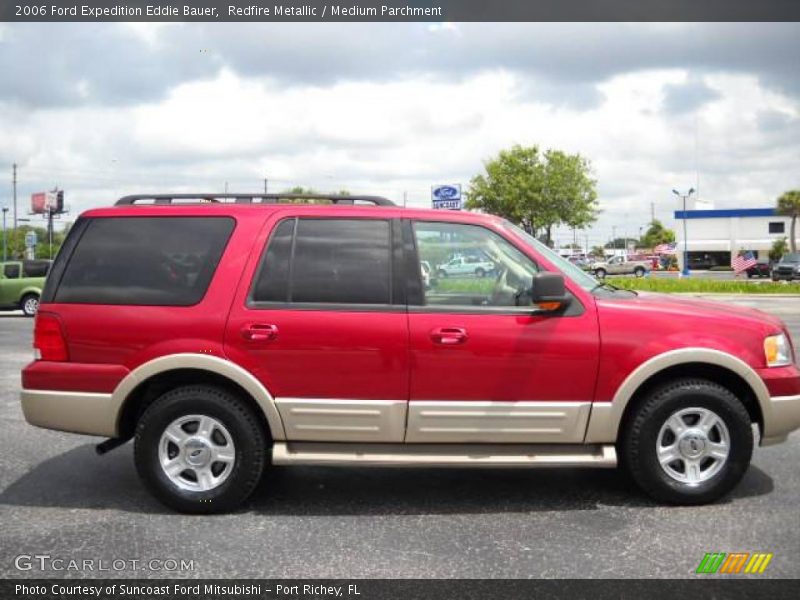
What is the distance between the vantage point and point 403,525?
445cm

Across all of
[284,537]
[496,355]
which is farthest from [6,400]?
[496,355]

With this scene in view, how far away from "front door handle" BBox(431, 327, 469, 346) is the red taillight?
2.26 metres

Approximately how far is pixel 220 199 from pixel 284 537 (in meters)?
2.27

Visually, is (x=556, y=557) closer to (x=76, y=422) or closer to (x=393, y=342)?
(x=393, y=342)

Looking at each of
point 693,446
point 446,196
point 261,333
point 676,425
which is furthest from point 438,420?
point 446,196

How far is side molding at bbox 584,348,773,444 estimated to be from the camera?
4570 mm

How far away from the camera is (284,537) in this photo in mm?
4254

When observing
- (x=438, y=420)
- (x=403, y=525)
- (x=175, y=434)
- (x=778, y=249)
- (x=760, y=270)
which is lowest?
Answer: (x=403, y=525)

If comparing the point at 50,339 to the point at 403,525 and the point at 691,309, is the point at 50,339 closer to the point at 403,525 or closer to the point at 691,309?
the point at 403,525

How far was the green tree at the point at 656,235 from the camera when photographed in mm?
126312

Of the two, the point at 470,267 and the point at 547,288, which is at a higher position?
the point at 470,267

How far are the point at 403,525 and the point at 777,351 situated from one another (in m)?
2.52

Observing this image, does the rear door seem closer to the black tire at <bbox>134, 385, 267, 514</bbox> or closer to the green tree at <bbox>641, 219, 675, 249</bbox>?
the black tire at <bbox>134, 385, 267, 514</bbox>

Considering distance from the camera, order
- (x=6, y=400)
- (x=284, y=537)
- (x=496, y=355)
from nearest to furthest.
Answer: (x=284, y=537), (x=496, y=355), (x=6, y=400)
